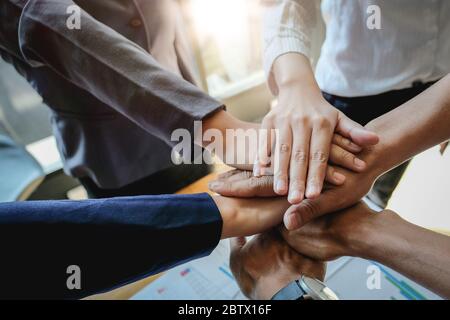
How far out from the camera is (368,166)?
2.06ft

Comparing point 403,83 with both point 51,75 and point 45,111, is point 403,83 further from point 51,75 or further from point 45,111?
point 45,111

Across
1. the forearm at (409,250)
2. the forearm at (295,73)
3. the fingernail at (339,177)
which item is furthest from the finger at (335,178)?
the forearm at (295,73)

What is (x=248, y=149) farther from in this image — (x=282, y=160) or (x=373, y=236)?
(x=373, y=236)

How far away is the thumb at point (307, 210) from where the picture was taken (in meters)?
0.58

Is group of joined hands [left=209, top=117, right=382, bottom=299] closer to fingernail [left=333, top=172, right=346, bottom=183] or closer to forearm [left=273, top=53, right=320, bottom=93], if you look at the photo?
fingernail [left=333, top=172, right=346, bottom=183]

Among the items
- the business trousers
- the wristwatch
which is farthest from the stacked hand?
the business trousers

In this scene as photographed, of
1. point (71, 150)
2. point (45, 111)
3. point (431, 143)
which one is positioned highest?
point (431, 143)

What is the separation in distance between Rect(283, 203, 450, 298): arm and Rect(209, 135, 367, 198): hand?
10cm

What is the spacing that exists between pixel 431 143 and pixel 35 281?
2.74 ft

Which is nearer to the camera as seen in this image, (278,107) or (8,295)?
(8,295)

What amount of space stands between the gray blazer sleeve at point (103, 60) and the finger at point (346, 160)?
11.2 inches

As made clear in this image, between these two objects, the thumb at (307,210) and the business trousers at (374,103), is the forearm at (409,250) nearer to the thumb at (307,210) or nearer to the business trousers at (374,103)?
the thumb at (307,210)

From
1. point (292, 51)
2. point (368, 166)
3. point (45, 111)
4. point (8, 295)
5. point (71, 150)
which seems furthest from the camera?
point (45, 111)
